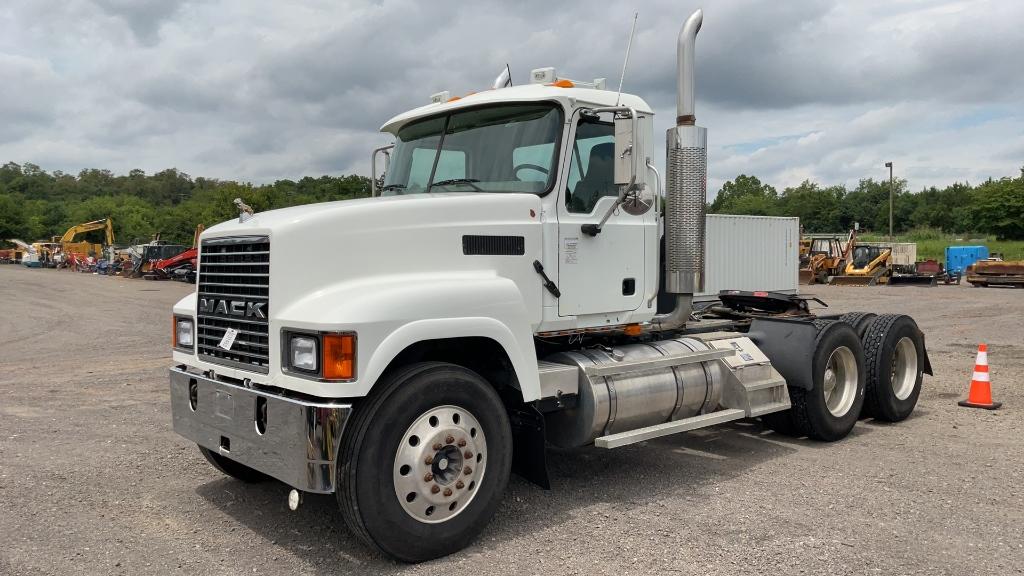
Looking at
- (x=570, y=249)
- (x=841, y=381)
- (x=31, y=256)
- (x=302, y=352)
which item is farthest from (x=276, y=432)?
(x=31, y=256)

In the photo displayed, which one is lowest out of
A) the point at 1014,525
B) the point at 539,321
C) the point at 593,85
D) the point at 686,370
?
the point at 1014,525

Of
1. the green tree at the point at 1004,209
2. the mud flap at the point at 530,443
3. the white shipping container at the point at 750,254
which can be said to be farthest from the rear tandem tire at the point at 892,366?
the green tree at the point at 1004,209

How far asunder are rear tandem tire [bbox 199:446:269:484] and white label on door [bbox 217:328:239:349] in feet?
4.37

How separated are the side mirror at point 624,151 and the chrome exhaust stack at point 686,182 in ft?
3.71

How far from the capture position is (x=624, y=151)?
5.46 m

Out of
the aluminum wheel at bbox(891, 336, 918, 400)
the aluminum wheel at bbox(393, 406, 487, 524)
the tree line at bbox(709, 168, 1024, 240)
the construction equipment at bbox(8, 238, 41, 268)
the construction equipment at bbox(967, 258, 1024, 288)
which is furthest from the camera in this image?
the tree line at bbox(709, 168, 1024, 240)

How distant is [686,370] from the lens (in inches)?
257

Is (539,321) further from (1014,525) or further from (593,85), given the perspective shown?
(1014,525)

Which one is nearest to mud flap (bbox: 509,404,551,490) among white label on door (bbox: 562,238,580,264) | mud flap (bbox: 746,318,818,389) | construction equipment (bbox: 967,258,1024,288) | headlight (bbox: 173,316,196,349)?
white label on door (bbox: 562,238,580,264)

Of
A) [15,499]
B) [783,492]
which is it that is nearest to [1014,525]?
[783,492]

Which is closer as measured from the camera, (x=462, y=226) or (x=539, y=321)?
(x=462, y=226)

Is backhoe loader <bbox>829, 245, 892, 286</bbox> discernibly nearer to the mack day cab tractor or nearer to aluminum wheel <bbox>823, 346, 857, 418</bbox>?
aluminum wheel <bbox>823, 346, 857, 418</bbox>

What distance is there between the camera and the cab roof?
18.8 ft

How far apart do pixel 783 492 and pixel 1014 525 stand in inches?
57.2
